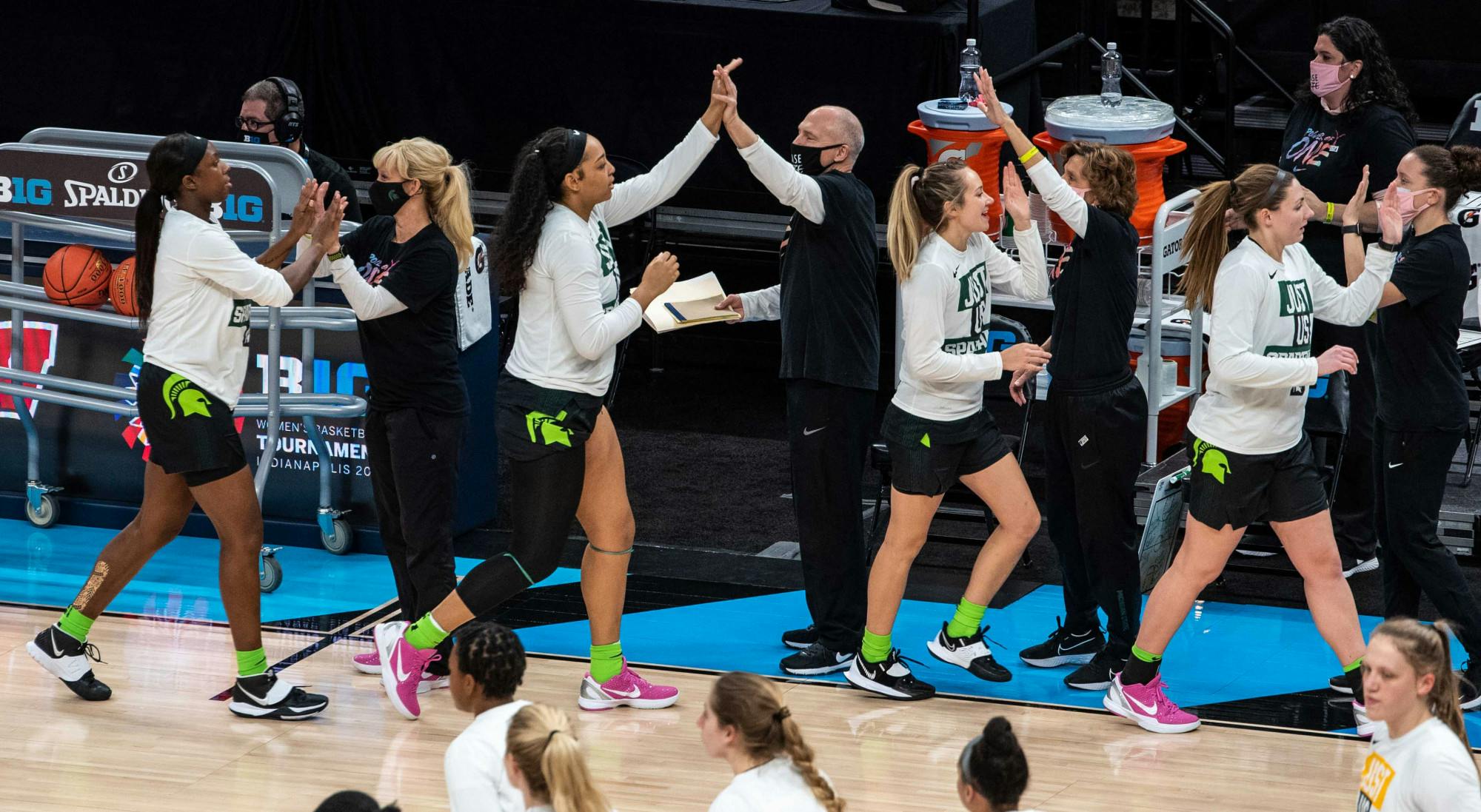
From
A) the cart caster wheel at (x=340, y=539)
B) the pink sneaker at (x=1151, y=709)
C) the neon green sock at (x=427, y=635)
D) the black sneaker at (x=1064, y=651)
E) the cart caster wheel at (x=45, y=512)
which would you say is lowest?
the cart caster wheel at (x=45, y=512)

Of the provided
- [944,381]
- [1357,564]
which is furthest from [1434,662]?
[1357,564]

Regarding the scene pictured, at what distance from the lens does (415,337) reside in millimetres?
6027

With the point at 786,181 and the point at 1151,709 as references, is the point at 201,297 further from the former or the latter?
the point at 1151,709

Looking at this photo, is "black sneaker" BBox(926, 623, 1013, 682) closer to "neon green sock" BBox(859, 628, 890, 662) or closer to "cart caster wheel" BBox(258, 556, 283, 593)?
"neon green sock" BBox(859, 628, 890, 662)

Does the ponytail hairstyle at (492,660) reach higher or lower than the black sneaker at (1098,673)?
higher

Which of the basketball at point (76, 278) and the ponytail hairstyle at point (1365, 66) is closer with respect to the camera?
the basketball at point (76, 278)

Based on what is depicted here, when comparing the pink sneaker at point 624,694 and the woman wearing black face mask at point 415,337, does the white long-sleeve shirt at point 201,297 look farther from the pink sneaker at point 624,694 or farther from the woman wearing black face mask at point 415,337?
the pink sneaker at point 624,694

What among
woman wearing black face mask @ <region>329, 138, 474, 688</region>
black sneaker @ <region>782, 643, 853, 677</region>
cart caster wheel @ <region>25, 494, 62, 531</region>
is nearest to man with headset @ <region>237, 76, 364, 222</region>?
cart caster wheel @ <region>25, 494, 62, 531</region>

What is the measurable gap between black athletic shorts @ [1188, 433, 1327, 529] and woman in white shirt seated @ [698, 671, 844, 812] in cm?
230

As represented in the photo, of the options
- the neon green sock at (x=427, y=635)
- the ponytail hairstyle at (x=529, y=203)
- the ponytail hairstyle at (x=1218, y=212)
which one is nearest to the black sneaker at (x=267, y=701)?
the neon green sock at (x=427, y=635)

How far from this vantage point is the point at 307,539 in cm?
795

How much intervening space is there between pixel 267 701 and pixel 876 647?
1.93 meters

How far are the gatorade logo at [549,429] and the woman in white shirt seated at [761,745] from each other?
188 centimetres

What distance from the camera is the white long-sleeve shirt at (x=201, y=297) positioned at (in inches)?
221
